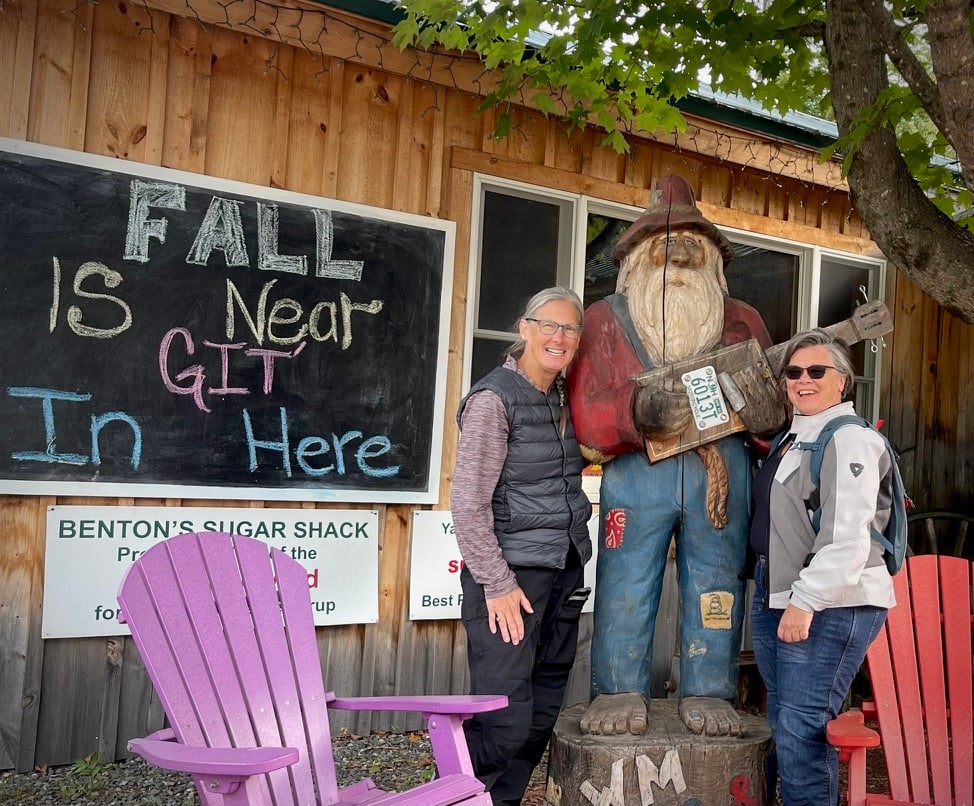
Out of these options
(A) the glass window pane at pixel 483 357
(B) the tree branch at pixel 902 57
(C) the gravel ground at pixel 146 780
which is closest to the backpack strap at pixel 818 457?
(B) the tree branch at pixel 902 57

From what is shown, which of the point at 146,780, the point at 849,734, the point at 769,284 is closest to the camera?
the point at 849,734

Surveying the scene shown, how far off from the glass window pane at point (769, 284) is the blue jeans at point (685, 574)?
2556 millimetres

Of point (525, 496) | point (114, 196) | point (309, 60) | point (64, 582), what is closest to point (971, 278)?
point (525, 496)

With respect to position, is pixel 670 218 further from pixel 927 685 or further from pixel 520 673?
pixel 927 685

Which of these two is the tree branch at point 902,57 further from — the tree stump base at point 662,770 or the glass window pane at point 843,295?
the glass window pane at point 843,295

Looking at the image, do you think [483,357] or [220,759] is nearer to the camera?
[220,759]

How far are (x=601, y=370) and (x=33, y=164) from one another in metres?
2.17

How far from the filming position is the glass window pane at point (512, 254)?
14.9 feet

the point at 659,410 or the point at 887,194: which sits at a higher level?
the point at 887,194

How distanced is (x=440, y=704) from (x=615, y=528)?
940 mm

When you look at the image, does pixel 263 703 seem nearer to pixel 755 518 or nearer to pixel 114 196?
pixel 755 518

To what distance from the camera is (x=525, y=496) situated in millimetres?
2697

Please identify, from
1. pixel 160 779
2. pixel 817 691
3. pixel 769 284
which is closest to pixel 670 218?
pixel 817 691

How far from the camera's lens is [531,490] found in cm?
270
